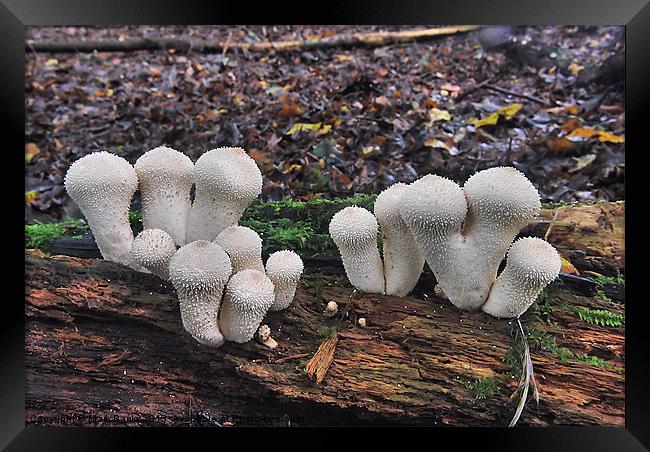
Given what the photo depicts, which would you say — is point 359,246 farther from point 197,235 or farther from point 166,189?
point 166,189

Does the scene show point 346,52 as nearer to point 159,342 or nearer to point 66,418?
point 159,342

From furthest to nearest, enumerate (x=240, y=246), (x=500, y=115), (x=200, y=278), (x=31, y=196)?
(x=500, y=115) < (x=31, y=196) < (x=240, y=246) < (x=200, y=278)

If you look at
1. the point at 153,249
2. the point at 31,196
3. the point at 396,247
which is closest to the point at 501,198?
the point at 396,247

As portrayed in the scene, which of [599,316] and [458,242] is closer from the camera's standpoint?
[458,242]

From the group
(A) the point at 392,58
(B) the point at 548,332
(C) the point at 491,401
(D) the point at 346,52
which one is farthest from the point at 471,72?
(C) the point at 491,401

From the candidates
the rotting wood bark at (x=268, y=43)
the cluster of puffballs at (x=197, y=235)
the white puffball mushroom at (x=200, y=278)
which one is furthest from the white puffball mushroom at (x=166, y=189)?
the rotting wood bark at (x=268, y=43)

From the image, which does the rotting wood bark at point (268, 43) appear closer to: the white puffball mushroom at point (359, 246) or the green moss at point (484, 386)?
the white puffball mushroom at point (359, 246)
